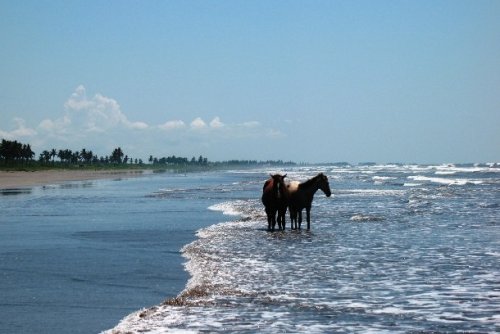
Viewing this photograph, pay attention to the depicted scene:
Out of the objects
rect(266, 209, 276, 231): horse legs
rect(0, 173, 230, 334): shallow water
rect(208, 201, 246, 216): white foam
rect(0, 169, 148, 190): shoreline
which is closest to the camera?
rect(0, 173, 230, 334): shallow water

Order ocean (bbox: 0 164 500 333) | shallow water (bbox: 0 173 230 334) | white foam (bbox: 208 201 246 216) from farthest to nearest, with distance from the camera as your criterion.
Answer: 1. white foam (bbox: 208 201 246 216)
2. shallow water (bbox: 0 173 230 334)
3. ocean (bbox: 0 164 500 333)

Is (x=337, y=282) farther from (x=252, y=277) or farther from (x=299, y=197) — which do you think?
(x=299, y=197)

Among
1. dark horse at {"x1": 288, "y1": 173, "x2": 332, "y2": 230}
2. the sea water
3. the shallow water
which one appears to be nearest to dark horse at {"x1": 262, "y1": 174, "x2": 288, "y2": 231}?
dark horse at {"x1": 288, "y1": 173, "x2": 332, "y2": 230}

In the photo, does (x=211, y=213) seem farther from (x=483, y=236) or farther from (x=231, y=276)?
(x=231, y=276)

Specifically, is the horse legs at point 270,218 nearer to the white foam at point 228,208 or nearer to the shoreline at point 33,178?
the white foam at point 228,208

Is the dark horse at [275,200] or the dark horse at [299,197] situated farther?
the dark horse at [299,197]

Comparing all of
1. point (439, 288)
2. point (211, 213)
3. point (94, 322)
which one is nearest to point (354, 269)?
point (439, 288)

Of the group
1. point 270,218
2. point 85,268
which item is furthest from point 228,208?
point 85,268

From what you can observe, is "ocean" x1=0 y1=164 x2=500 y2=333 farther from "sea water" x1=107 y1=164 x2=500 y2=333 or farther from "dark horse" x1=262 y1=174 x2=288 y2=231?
"dark horse" x1=262 y1=174 x2=288 y2=231

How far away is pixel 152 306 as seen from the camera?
9344mm

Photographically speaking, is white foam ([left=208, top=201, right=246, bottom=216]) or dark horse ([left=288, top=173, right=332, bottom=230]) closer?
dark horse ([left=288, top=173, right=332, bottom=230])

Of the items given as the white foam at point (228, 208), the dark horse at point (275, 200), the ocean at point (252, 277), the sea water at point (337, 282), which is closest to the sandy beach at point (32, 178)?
the white foam at point (228, 208)

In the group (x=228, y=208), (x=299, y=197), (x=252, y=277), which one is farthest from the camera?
(x=228, y=208)

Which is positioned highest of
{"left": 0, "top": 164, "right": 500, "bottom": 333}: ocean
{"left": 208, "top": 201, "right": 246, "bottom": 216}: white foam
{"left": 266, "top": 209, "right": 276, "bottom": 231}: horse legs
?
{"left": 266, "top": 209, "right": 276, "bottom": 231}: horse legs
